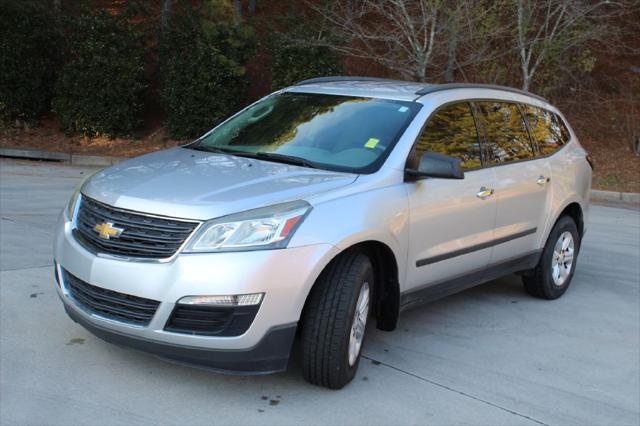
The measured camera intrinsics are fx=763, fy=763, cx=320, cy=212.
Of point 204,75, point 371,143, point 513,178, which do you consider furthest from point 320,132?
point 204,75

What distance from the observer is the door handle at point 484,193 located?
5164 mm

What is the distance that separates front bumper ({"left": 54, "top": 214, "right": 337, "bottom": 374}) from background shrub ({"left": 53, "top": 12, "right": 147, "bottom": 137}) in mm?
11671

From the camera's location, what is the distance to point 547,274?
6223mm

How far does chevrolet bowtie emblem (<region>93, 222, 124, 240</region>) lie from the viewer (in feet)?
12.8

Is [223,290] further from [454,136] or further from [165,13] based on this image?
[165,13]

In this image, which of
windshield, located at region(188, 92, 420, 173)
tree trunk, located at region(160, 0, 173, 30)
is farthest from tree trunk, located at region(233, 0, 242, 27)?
windshield, located at region(188, 92, 420, 173)

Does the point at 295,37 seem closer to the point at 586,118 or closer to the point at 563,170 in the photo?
the point at 586,118

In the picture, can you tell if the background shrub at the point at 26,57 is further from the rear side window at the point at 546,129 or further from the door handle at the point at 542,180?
the door handle at the point at 542,180

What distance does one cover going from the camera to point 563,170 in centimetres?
626

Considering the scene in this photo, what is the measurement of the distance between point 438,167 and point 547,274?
7.31 feet

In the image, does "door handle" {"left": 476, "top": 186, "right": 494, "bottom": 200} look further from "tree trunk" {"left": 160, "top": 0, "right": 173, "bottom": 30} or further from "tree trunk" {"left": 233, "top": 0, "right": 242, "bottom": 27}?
"tree trunk" {"left": 160, "top": 0, "right": 173, "bottom": 30}

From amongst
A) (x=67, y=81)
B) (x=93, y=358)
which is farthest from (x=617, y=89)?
(x=93, y=358)

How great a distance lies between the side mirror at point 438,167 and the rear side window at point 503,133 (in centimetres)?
94

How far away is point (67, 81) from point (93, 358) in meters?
11.8
